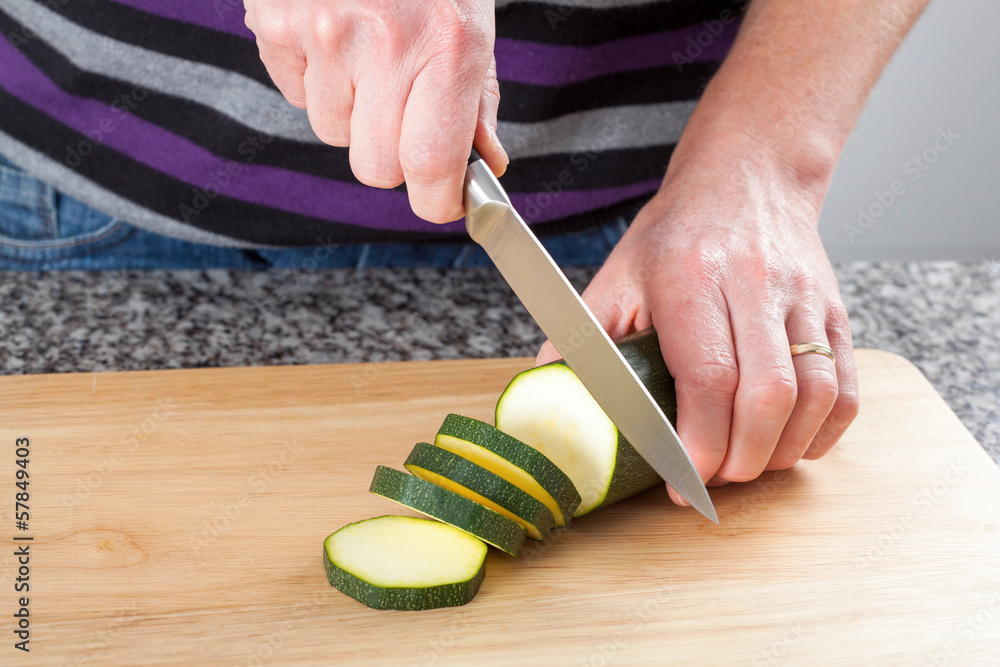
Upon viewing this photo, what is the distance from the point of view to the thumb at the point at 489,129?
131 cm

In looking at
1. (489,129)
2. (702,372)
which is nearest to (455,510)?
(702,372)

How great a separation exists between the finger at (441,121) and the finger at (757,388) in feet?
2.15

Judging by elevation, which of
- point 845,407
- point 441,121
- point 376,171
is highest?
point 441,121

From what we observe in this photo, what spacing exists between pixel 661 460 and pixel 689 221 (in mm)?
562

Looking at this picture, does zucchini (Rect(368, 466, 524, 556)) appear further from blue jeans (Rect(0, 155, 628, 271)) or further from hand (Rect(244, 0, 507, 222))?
blue jeans (Rect(0, 155, 628, 271))

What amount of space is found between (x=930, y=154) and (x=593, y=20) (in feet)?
9.19

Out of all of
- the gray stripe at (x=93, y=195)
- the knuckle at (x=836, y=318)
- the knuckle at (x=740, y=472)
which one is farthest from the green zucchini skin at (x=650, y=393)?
the gray stripe at (x=93, y=195)

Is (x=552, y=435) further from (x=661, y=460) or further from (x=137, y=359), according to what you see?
(x=137, y=359)

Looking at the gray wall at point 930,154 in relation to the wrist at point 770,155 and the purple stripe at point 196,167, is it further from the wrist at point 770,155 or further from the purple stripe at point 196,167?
the purple stripe at point 196,167

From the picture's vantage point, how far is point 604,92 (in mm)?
2098

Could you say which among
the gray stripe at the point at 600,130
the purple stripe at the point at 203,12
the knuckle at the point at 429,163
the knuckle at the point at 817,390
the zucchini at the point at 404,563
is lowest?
the zucchini at the point at 404,563

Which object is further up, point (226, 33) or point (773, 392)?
point (226, 33)

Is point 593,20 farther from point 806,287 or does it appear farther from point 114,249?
point 114,249

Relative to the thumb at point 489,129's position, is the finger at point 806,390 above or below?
below
